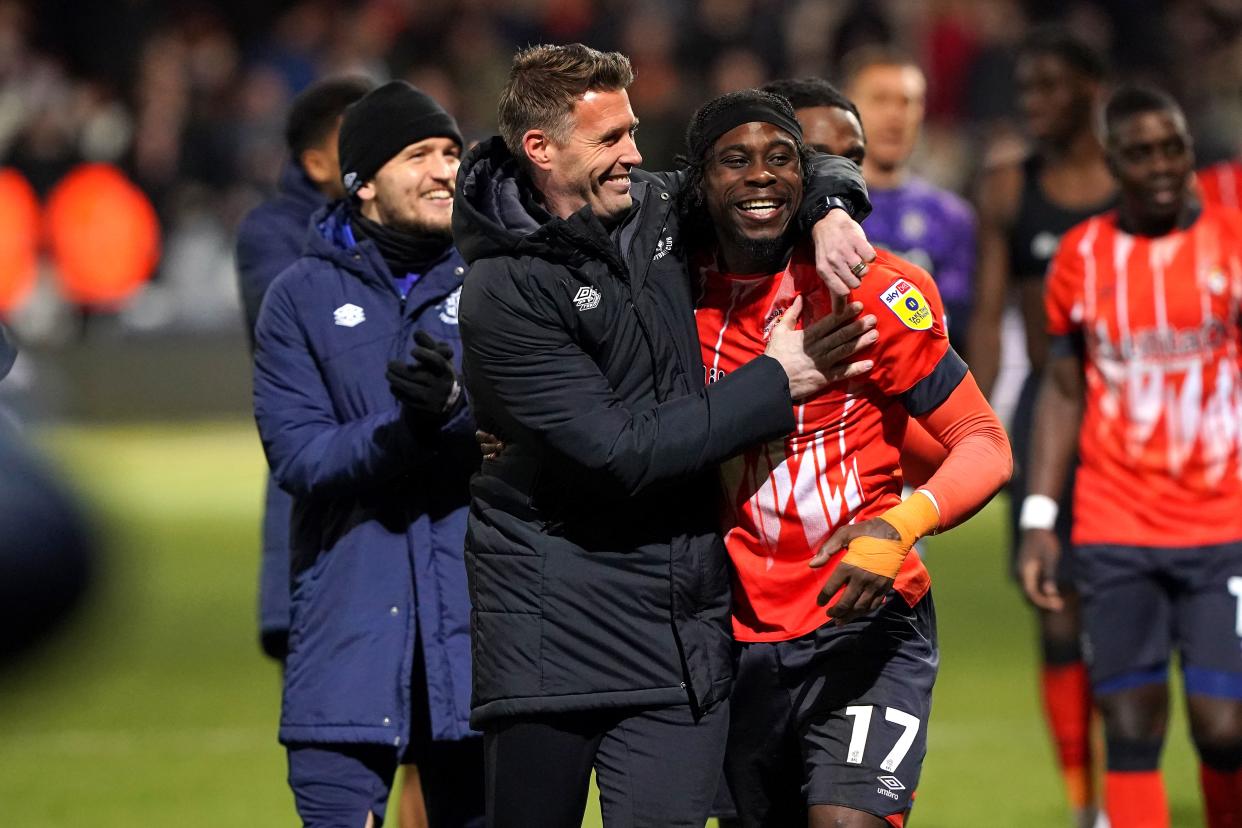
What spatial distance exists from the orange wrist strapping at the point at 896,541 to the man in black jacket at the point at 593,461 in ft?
0.89

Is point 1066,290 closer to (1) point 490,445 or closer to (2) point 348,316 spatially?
(2) point 348,316

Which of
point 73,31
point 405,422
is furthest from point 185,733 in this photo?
point 73,31

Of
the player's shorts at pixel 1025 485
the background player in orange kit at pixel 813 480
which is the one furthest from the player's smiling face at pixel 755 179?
the player's shorts at pixel 1025 485

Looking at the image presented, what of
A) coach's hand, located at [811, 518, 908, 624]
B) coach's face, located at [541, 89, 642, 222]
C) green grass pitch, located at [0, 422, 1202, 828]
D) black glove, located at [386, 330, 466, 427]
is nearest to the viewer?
coach's hand, located at [811, 518, 908, 624]

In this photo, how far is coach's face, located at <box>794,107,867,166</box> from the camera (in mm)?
4984

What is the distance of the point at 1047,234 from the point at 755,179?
3161mm

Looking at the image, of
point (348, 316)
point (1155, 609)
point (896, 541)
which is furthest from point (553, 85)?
point (1155, 609)

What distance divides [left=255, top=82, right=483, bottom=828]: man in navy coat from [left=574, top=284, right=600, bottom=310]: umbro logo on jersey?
2.06ft

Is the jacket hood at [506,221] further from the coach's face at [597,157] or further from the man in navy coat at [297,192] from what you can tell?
the man in navy coat at [297,192]

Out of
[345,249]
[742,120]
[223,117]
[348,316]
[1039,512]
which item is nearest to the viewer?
[742,120]

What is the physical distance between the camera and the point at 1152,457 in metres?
5.58

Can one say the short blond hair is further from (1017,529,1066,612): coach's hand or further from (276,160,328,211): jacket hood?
(1017,529,1066,612): coach's hand

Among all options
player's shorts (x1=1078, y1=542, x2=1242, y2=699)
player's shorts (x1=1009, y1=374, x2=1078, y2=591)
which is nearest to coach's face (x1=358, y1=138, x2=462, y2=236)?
player's shorts (x1=1078, y1=542, x2=1242, y2=699)

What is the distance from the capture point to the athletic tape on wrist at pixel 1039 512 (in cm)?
568
